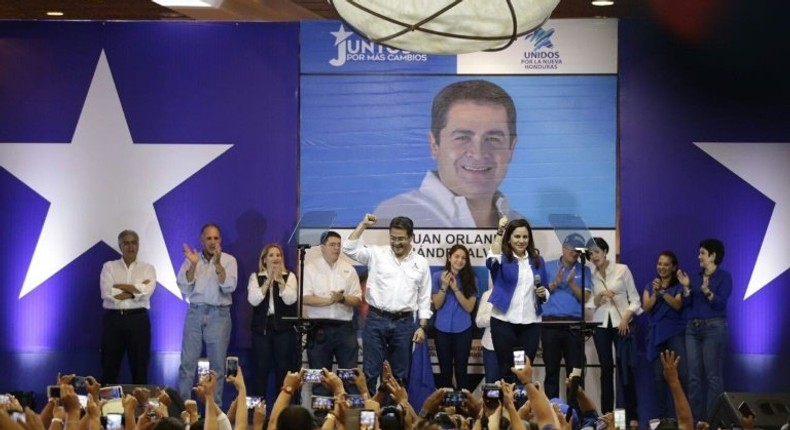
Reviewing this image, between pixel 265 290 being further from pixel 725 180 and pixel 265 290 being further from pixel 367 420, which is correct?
pixel 367 420

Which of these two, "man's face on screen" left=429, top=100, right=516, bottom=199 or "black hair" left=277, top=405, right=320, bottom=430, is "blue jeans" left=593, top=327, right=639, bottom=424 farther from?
"black hair" left=277, top=405, right=320, bottom=430

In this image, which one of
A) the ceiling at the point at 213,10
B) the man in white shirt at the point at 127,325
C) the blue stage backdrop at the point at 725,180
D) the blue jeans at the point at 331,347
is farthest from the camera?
the blue stage backdrop at the point at 725,180

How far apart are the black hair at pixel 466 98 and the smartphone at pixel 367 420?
6.30m

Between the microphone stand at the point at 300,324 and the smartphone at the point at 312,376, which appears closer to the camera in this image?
the smartphone at the point at 312,376

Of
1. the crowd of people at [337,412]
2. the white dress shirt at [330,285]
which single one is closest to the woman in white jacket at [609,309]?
the white dress shirt at [330,285]

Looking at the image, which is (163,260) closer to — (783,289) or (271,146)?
(271,146)

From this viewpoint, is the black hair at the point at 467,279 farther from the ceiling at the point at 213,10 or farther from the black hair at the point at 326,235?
the ceiling at the point at 213,10

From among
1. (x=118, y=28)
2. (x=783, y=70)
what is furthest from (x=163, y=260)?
(x=783, y=70)

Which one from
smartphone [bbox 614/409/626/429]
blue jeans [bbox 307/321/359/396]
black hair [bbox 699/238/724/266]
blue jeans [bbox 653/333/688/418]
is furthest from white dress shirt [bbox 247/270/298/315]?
smartphone [bbox 614/409/626/429]

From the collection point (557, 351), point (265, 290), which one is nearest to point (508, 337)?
point (557, 351)

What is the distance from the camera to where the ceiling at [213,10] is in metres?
10.9

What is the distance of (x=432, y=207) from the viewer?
1109 cm

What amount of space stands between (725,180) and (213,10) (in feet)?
14.1

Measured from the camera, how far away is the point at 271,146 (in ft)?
36.7
